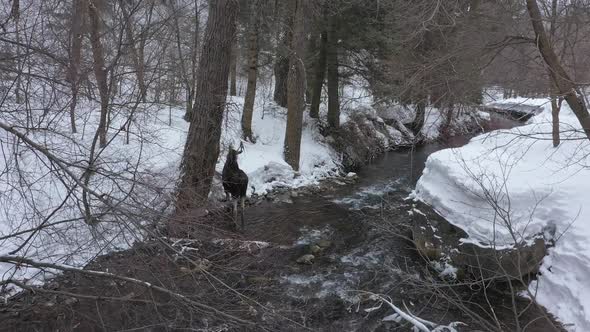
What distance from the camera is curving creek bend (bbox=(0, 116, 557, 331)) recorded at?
402cm

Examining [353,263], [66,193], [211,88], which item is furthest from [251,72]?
[66,193]

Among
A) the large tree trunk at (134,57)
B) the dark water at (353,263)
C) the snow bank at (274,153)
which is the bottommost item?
the dark water at (353,263)

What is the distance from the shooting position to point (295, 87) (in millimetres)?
12469

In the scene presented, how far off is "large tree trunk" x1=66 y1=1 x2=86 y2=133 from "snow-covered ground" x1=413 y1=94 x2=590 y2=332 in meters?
4.58

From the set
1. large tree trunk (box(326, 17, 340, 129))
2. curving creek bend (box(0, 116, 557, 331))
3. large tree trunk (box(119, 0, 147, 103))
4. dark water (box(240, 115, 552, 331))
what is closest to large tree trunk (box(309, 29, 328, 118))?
large tree trunk (box(326, 17, 340, 129))

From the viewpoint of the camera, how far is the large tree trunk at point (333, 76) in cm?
1459

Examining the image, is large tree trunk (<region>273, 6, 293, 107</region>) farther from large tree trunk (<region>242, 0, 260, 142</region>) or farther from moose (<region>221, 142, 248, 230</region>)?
moose (<region>221, 142, 248, 230</region>)

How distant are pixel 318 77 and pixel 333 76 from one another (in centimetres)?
60

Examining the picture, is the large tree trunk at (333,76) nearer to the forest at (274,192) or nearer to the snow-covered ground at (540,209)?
the forest at (274,192)

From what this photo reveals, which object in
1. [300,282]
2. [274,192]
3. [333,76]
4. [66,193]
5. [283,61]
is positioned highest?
[283,61]

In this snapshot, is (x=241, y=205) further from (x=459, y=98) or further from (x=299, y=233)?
(x=459, y=98)

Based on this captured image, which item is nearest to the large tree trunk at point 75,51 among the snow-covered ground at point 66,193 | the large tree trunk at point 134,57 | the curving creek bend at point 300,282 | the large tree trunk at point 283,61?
the snow-covered ground at point 66,193

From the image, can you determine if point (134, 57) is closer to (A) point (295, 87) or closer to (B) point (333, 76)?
(A) point (295, 87)

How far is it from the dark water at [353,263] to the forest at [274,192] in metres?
0.05
